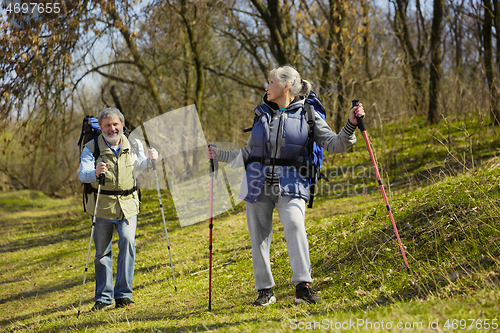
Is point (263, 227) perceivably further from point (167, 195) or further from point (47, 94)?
point (167, 195)

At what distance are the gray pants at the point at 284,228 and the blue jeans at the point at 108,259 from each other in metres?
1.74

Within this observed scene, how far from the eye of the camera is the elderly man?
16.3 ft

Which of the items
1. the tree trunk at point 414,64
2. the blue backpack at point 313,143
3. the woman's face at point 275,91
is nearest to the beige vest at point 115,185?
the woman's face at point 275,91

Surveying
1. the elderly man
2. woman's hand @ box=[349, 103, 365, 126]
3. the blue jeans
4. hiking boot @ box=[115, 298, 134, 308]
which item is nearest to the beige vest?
the elderly man

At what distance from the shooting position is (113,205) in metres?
4.95

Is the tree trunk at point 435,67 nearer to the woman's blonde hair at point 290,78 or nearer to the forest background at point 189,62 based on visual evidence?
the forest background at point 189,62

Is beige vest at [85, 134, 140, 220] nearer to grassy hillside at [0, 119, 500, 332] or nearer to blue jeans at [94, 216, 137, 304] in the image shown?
blue jeans at [94, 216, 137, 304]

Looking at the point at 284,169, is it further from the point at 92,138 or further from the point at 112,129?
the point at 92,138

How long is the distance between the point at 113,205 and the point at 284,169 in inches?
85.5

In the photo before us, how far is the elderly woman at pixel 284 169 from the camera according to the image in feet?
12.8

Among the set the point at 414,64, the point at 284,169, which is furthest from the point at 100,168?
the point at 414,64

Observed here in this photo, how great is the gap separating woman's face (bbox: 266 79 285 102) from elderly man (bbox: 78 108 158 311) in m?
1.92

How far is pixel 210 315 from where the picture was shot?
4.20m

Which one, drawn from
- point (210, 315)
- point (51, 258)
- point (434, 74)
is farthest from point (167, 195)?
point (210, 315)
